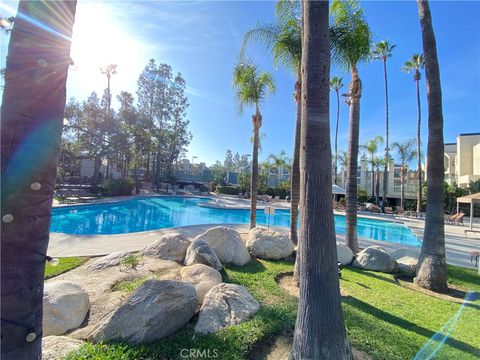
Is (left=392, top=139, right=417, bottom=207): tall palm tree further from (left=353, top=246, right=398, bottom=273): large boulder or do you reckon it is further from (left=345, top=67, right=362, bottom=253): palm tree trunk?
(left=353, top=246, right=398, bottom=273): large boulder

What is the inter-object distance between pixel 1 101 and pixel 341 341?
344cm

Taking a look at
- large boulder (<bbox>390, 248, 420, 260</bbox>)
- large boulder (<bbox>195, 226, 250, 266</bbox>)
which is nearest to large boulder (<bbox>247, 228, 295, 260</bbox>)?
large boulder (<bbox>195, 226, 250, 266</bbox>)

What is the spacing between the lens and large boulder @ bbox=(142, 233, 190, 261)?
6578 millimetres

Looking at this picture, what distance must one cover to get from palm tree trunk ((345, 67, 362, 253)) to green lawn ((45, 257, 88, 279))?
790 cm

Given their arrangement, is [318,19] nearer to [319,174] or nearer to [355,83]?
[319,174]

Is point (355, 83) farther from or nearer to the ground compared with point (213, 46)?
nearer to the ground

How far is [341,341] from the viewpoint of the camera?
2.73 meters

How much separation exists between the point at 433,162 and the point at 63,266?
30.2 ft

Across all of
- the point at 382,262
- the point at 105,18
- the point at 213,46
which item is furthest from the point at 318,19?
the point at 213,46

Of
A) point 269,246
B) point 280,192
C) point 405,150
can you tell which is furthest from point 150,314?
point 405,150

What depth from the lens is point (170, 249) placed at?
6.68 m

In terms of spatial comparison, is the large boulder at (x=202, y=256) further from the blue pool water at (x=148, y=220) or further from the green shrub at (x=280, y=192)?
the green shrub at (x=280, y=192)

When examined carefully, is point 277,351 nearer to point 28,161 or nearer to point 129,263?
point 28,161

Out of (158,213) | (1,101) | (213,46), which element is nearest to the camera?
(1,101)
